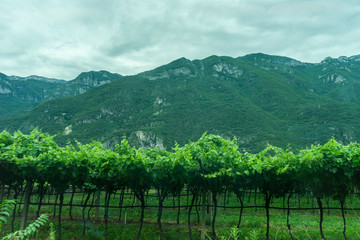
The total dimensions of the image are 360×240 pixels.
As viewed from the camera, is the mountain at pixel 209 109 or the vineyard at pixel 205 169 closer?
the vineyard at pixel 205 169

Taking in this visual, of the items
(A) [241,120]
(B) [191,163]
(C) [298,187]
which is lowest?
(C) [298,187]

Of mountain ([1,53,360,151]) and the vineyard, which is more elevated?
mountain ([1,53,360,151])

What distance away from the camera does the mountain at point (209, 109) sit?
86.9 meters

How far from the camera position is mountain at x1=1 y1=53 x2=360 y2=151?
285ft

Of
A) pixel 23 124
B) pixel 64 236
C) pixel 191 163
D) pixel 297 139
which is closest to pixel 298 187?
pixel 191 163

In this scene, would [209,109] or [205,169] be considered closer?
[205,169]

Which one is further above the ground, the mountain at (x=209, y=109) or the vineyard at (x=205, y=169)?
the mountain at (x=209, y=109)

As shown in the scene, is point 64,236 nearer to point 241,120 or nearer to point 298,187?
point 298,187

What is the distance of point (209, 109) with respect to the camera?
380ft

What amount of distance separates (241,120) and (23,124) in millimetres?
101892

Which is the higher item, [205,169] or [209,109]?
[209,109]

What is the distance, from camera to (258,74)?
15200 cm

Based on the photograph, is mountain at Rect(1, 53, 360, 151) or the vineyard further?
mountain at Rect(1, 53, 360, 151)

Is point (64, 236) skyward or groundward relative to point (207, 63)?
groundward
